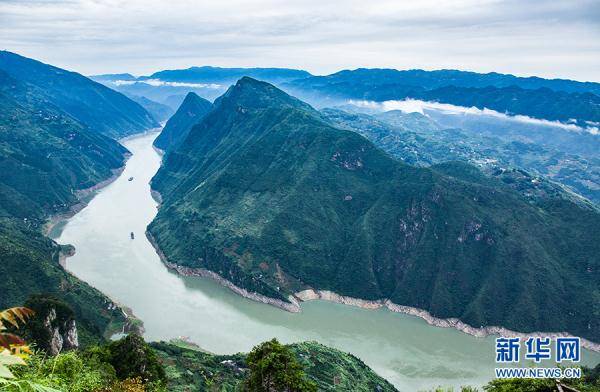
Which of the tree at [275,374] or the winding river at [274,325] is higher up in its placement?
the tree at [275,374]

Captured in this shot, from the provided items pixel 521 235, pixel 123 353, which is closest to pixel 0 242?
pixel 123 353

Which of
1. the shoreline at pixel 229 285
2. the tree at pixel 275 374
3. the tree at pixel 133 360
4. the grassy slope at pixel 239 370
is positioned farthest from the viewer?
the shoreline at pixel 229 285

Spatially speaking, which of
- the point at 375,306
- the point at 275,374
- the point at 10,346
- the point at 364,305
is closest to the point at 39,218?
the point at 364,305

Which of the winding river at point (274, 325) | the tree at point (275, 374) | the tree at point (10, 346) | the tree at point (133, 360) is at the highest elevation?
the tree at point (10, 346)

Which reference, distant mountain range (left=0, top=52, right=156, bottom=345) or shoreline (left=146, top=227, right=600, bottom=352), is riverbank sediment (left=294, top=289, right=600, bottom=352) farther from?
distant mountain range (left=0, top=52, right=156, bottom=345)

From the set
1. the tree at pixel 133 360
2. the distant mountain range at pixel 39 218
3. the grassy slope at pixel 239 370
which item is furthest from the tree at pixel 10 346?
the distant mountain range at pixel 39 218

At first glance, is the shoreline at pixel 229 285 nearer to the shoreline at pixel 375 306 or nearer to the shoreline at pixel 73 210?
the shoreline at pixel 375 306
